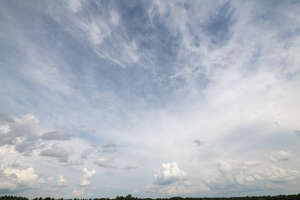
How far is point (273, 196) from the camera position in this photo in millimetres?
87562

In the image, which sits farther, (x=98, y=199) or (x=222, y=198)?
(x=222, y=198)

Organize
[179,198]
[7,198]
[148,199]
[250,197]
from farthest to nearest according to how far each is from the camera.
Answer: [250,197]
[179,198]
[148,199]
[7,198]

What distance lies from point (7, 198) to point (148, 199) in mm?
46651

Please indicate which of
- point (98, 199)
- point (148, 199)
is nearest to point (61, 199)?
point (98, 199)

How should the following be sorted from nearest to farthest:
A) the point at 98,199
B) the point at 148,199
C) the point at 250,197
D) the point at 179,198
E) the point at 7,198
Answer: the point at 7,198, the point at 98,199, the point at 148,199, the point at 179,198, the point at 250,197

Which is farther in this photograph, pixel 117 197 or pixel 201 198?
pixel 201 198

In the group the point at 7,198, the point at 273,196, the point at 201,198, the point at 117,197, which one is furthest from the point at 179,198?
the point at 7,198

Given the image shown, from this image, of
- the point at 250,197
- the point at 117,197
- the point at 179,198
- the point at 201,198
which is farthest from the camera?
the point at 250,197

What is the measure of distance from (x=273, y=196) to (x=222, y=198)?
22327 millimetres

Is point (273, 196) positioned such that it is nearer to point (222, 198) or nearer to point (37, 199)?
point (222, 198)

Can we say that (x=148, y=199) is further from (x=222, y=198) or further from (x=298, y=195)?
(x=298, y=195)

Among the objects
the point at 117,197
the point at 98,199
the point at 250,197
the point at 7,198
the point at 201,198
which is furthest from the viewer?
the point at 250,197

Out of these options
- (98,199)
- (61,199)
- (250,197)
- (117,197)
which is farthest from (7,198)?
(250,197)

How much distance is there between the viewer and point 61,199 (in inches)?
2419
